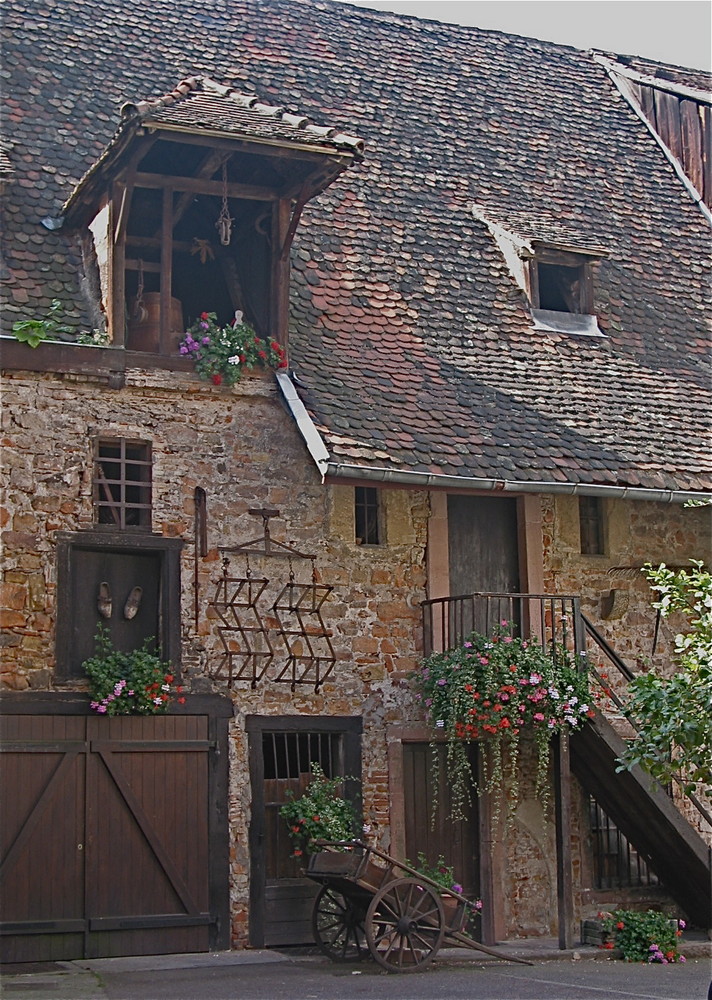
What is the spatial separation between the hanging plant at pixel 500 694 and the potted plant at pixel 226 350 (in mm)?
3101

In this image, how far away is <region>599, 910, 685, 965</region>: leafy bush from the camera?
44.3 ft

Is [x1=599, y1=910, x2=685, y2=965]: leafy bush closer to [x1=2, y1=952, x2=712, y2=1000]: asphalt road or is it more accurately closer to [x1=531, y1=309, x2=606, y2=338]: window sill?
[x1=2, y1=952, x2=712, y2=1000]: asphalt road

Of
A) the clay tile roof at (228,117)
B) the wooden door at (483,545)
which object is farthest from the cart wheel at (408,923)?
the clay tile roof at (228,117)

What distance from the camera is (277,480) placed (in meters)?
13.9

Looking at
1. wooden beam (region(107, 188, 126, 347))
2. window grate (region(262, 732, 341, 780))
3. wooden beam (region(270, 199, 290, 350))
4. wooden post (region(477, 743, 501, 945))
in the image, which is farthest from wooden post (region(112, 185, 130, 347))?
wooden post (region(477, 743, 501, 945))

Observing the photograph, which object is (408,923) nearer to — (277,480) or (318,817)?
(318,817)

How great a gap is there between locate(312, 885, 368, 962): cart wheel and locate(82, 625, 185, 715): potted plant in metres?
2.11

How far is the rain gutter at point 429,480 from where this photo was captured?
13.1 m

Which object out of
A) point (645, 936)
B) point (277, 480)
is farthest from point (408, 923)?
point (277, 480)

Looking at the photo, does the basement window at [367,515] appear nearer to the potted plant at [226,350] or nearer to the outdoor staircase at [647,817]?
the potted plant at [226,350]

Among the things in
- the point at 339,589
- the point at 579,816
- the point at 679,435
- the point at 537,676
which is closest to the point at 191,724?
the point at 339,589

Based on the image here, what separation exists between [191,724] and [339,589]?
189 centimetres

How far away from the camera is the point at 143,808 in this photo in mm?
12859

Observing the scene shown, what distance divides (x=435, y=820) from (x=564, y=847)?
1.24m
